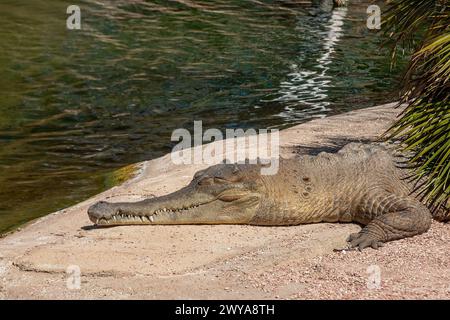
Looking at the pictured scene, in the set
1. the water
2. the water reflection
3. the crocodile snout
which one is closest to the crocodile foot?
the crocodile snout

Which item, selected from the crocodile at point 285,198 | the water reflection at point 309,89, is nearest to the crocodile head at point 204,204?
the crocodile at point 285,198

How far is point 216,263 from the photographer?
726 cm

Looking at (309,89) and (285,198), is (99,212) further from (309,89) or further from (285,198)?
(309,89)

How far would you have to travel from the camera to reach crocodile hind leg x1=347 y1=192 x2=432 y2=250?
25.1ft

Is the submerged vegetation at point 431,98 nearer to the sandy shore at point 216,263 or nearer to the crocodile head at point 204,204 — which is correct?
the sandy shore at point 216,263

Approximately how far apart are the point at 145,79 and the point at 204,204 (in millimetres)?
9403

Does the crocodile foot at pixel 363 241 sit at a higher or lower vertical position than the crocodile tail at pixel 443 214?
lower

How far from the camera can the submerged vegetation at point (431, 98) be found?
24.7 feet

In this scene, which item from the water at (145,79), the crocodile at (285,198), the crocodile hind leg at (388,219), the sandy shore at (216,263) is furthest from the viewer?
the water at (145,79)

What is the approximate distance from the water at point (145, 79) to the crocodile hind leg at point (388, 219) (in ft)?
13.6

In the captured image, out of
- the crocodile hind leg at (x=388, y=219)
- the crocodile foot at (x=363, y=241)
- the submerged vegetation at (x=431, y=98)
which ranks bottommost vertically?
the crocodile foot at (x=363, y=241)

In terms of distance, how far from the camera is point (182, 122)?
579 inches

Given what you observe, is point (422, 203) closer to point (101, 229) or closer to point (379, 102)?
point (101, 229)
